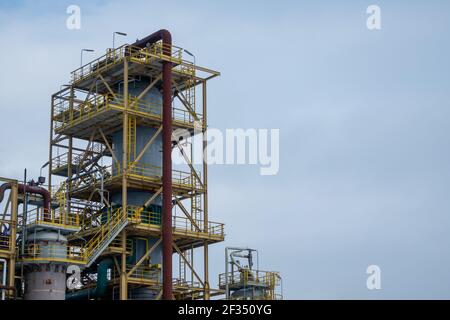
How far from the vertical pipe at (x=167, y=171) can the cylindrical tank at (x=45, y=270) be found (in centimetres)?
945

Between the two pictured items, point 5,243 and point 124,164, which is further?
point 124,164

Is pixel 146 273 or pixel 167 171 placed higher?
pixel 167 171

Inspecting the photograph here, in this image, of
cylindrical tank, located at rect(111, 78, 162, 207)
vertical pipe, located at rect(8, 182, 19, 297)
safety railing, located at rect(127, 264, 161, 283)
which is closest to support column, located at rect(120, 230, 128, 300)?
safety railing, located at rect(127, 264, 161, 283)

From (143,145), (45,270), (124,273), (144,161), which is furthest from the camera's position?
(143,145)

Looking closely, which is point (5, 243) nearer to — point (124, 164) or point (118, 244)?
point (118, 244)

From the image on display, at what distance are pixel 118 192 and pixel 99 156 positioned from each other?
16.8ft

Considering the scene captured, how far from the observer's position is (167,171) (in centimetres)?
7706

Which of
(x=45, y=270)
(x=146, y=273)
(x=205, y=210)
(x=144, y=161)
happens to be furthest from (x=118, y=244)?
(x=45, y=270)

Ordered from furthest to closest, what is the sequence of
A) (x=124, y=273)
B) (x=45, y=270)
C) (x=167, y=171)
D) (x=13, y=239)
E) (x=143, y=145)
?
(x=143, y=145) < (x=167, y=171) < (x=124, y=273) < (x=45, y=270) < (x=13, y=239)

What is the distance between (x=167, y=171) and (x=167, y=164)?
0.59 m
